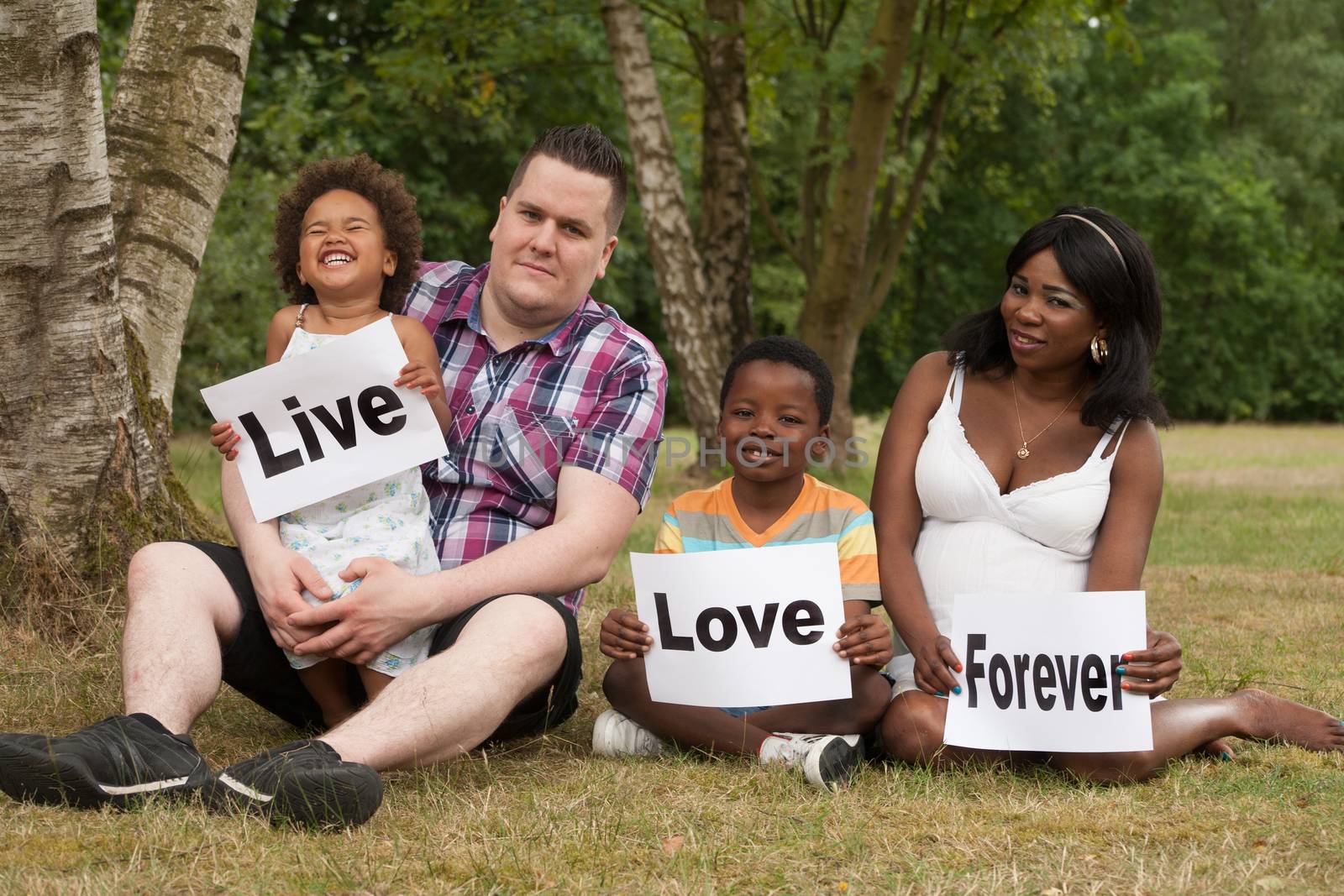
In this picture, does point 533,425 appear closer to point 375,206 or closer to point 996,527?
point 375,206

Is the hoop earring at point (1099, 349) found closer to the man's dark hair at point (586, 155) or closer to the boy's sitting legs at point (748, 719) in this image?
the boy's sitting legs at point (748, 719)

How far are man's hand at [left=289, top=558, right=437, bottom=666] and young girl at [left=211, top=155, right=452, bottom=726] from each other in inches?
3.5

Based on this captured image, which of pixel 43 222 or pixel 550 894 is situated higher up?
pixel 43 222

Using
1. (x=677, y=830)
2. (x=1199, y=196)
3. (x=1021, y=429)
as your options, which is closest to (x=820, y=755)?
(x=677, y=830)

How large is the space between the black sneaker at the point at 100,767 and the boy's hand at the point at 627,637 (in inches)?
38.9

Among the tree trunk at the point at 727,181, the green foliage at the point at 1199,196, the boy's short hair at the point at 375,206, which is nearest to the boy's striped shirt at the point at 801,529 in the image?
the boy's short hair at the point at 375,206

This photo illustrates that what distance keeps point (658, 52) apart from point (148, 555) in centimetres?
1440

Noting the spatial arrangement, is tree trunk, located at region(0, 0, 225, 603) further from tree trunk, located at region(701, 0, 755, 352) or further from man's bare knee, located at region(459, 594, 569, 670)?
tree trunk, located at region(701, 0, 755, 352)

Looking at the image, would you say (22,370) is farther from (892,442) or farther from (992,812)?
(992,812)

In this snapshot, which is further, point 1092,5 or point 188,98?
point 1092,5

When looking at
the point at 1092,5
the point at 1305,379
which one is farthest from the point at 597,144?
the point at 1305,379

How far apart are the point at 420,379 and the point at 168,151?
2143mm

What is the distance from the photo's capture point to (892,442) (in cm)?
353

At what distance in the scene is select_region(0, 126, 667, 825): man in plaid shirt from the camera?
265 centimetres
